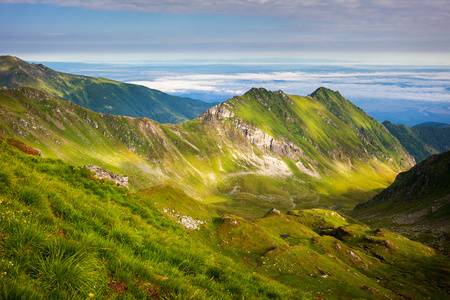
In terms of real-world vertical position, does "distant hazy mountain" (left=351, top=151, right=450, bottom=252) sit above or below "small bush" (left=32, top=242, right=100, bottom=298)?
below

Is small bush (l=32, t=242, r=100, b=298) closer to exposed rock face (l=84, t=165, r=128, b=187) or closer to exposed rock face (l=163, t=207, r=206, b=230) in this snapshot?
exposed rock face (l=84, t=165, r=128, b=187)

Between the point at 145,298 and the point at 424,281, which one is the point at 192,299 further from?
the point at 424,281

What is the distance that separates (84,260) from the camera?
6.76 metres

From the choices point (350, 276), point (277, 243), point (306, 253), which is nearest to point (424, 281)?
point (350, 276)

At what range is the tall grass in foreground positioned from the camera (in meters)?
6.07

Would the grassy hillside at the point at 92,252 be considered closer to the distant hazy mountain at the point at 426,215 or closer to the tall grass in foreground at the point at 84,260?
the tall grass in foreground at the point at 84,260

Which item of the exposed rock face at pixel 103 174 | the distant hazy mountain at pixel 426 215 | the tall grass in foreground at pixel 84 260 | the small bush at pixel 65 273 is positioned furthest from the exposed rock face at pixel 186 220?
the distant hazy mountain at pixel 426 215

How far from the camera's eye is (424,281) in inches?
3056

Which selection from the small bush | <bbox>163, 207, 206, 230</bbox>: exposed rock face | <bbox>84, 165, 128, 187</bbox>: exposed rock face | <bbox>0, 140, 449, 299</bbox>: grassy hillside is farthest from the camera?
<bbox>163, 207, 206, 230</bbox>: exposed rock face

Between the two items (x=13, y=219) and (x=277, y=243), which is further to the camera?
(x=277, y=243)

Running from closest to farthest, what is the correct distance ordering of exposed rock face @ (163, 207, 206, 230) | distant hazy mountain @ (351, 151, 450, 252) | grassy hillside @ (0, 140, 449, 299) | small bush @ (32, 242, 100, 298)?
small bush @ (32, 242, 100, 298), grassy hillside @ (0, 140, 449, 299), exposed rock face @ (163, 207, 206, 230), distant hazy mountain @ (351, 151, 450, 252)

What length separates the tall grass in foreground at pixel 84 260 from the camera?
607 centimetres

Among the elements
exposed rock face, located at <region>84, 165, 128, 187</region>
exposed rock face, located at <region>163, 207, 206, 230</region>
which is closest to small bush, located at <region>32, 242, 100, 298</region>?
exposed rock face, located at <region>84, 165, 128, 187</region>

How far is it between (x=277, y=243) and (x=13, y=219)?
7720cm
